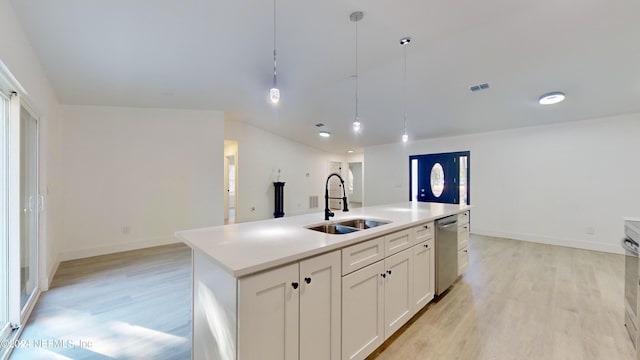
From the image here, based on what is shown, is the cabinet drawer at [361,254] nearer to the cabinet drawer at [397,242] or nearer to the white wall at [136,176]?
the cabinet drawer at [397,242]

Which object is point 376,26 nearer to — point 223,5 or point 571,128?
point 223,5

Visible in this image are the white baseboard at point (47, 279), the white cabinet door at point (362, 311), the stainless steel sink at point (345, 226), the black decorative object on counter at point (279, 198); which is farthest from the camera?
the black decorative object on counter at point (279, 198)

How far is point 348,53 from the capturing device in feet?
10.3

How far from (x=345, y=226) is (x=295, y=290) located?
1.13 meters

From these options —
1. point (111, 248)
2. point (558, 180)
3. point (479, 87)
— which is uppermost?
point (479, 87)

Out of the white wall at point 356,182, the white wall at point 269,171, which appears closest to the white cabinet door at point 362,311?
the white wall at point 269,171

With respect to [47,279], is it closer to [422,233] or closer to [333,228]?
[333,228]

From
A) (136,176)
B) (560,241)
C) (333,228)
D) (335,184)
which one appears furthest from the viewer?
(335,184)

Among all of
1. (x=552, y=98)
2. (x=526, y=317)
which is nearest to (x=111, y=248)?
(x=526, y=317)

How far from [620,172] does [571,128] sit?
0.99 meters

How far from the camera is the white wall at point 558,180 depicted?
13.9ft

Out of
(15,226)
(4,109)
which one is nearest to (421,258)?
(15,226)

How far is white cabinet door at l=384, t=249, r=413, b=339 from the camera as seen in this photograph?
193 cm

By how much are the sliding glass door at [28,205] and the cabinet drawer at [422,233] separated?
3.53m
